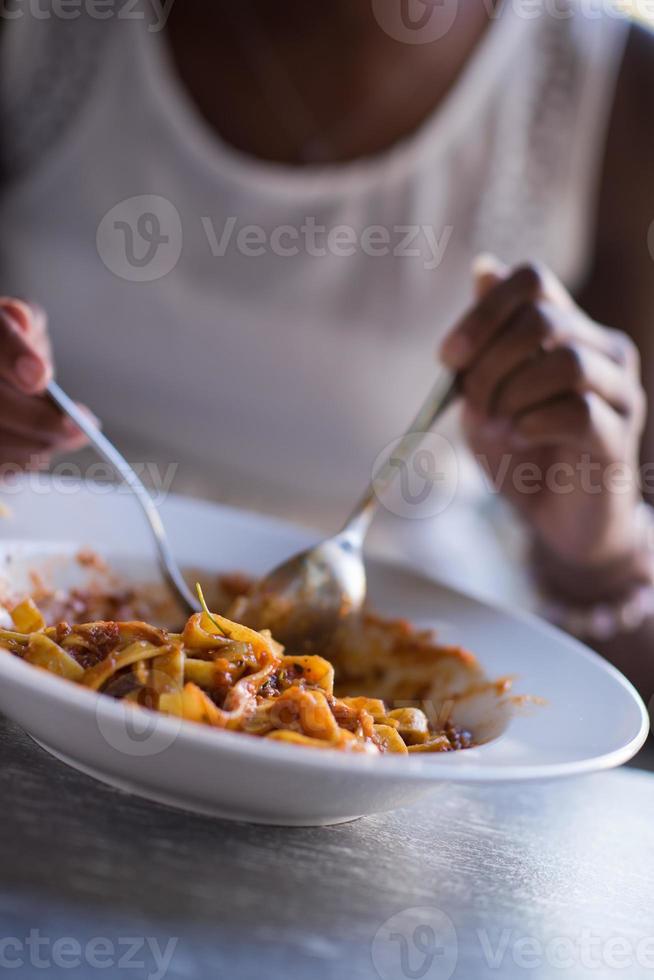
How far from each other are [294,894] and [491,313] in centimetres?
70

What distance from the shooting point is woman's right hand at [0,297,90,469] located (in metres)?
0.88

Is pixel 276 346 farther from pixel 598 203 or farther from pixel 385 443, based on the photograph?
pixel 598 203

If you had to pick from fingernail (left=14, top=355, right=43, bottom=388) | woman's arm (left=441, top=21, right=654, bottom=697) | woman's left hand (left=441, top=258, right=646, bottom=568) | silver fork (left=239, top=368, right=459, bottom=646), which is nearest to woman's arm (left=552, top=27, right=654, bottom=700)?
woman's arm (left=441, top=21, right=654, bottom=697)

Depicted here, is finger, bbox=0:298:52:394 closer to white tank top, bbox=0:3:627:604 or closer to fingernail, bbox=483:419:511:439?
fingernail, bbox=483:419:511:439

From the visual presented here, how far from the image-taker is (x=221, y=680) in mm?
641

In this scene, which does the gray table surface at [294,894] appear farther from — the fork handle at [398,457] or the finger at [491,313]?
the finger at [491,313]

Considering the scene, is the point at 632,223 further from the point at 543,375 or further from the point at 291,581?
the point at 291,581

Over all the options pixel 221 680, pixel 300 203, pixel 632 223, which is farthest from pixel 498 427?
pixel 632 223

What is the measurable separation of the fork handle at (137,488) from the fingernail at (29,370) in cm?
2

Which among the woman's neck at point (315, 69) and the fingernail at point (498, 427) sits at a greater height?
the woman's neck at point (315, 69)

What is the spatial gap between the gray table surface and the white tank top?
43.8 inches

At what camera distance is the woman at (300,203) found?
5.93 ft

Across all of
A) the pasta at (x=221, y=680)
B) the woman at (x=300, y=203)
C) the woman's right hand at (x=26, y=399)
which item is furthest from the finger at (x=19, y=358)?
the woman at (x=300, y=203)

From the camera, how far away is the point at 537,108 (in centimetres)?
187
